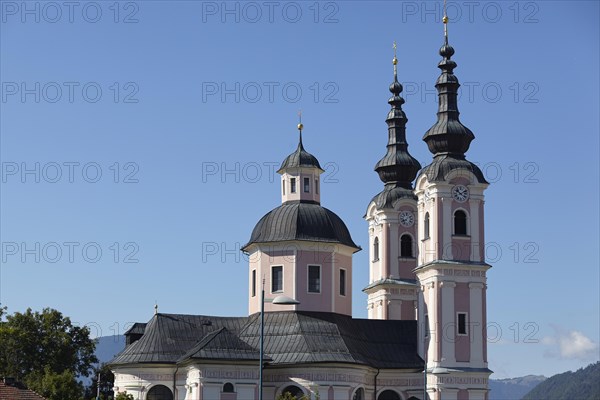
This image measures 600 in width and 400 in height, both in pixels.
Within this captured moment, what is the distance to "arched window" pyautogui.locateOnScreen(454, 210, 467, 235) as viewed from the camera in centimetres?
6738

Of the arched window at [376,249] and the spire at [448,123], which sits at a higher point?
the spire at [448,123]

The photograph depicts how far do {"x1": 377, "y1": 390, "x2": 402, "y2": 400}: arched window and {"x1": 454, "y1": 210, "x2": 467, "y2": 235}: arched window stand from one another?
973 cm

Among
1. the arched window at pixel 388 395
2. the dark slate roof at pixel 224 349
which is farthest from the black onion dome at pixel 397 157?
the dark slate roof at pixel 224 349

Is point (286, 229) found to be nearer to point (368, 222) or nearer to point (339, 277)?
point (339, 277)

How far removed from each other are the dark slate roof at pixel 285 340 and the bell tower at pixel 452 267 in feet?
6.64

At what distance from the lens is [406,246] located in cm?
7719

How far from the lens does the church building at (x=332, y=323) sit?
208ft

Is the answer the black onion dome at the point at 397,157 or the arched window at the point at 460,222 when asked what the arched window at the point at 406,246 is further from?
the arched window at the point at 460,222

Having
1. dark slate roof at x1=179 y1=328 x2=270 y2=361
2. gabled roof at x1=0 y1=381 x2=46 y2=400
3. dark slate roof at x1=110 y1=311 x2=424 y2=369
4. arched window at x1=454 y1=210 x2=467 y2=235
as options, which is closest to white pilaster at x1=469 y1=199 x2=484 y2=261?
arched window at x1=454 y1=210 x2=467 y2=235

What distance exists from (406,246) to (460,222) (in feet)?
32.9

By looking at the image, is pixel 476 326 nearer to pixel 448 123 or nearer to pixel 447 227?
pixel 447 227

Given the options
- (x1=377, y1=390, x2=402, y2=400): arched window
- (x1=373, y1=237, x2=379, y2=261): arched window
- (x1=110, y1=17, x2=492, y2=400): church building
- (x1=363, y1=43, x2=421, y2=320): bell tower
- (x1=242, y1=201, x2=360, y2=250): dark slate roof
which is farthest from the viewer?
(x1=373, y1=237, x2=379, y2=261): arched window

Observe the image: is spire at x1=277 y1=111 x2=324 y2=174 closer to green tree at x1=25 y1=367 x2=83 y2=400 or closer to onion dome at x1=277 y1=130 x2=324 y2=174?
onion dome at x1=277 y1=130 x2=324 y2=174

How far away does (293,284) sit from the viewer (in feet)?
222
